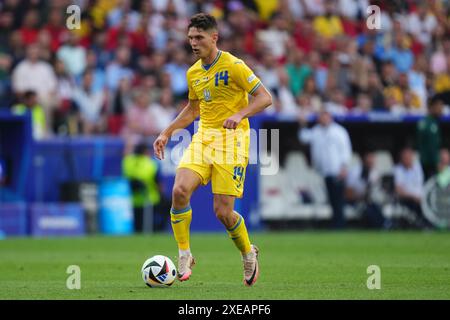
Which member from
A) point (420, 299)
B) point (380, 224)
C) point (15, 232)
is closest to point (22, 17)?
point (15, 232)

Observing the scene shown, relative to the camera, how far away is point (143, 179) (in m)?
20.8

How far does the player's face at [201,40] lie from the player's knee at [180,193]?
4.50 feet

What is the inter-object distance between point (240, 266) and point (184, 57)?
34.8 feet

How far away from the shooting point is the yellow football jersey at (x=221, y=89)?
34.7 ft

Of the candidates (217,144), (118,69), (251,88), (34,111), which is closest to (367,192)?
(118,69)

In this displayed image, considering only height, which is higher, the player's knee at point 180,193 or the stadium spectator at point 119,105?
the stadium spectator at point 119,105

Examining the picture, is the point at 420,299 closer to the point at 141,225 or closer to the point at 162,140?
the point at 162,140

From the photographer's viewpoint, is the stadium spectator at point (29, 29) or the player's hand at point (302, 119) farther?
the stadium spectator at point (29, 29)

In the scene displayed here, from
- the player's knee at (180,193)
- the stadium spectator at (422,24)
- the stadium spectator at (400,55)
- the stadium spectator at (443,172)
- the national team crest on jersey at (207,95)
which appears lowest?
the player's knee at (180,193)

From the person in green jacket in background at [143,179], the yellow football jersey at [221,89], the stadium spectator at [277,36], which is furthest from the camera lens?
the stadium spectator at [277,36]

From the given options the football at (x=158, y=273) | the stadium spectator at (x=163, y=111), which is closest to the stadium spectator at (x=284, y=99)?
the stadium spectator at (x=163, y=111)

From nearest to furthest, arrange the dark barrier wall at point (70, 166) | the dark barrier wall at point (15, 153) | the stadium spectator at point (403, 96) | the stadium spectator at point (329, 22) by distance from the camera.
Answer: the dark barrier wall at point (15, 153) → the dark barrier wall at point (70, 166) → the stadium spectator at point (403, 96) → the stadium spectator at point (329, 22)

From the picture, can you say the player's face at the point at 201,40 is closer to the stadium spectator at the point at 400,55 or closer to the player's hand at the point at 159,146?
the player's hand at the point at 159,146

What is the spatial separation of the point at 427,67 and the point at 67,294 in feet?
56.9
